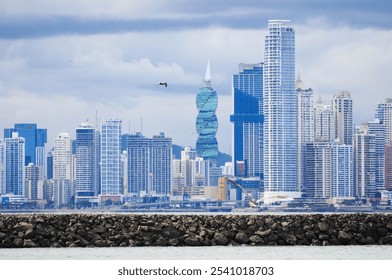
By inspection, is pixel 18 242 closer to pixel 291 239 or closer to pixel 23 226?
pixel 23 226

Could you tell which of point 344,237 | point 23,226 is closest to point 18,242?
point 23,226

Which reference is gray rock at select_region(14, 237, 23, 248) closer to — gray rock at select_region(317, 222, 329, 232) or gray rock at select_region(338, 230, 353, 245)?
gray rock at select_region(317, 222, 329, 232)

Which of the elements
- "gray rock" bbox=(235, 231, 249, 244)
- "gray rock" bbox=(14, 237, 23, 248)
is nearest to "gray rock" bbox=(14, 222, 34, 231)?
"gray rock" bbox=(14, 237, 23, 248)

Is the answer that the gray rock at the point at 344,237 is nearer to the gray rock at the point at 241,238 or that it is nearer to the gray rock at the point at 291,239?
the gray rock at the point at 291,239

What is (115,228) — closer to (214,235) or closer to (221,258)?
(214,235)
